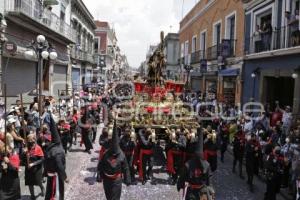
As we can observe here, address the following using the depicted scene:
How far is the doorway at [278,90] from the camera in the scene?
19234mm

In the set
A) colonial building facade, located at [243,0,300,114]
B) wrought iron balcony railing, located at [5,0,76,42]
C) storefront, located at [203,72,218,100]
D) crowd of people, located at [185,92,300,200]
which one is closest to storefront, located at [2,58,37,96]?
wrought iron balcony railing, located at [5,0,76,42]

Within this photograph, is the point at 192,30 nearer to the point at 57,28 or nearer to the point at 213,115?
the point at 57,28

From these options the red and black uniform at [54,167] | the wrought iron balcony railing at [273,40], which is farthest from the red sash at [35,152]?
the wrought iron balcony railing at [273,40]

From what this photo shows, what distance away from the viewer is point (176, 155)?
34.9 ft

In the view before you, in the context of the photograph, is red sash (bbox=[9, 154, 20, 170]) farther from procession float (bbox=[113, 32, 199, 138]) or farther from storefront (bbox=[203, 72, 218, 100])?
storefront (bbox=[203, 72, 218, 100])

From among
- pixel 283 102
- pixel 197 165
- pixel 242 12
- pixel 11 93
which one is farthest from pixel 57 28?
pixel 197 165

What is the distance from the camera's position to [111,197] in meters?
7.48

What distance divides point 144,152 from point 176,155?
95 centimetres

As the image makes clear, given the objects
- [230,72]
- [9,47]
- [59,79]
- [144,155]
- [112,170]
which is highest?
[9,47]

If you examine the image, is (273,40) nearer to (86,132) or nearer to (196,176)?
(86,132)

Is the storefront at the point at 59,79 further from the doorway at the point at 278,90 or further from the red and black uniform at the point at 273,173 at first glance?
the red and black uniform at the point at 273,173

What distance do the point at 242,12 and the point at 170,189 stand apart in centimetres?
1578

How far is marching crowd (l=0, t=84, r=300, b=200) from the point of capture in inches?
287

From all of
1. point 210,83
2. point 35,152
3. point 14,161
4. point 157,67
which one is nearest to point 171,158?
point 35,152
